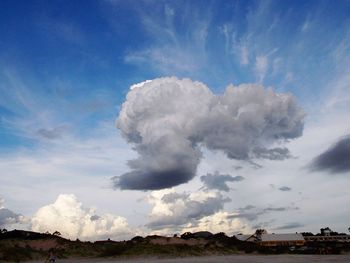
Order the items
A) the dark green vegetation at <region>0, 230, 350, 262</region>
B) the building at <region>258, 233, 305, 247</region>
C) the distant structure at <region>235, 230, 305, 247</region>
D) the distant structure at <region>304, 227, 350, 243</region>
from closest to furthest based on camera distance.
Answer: the dark green vegetation at <region>0, 230, 350, 262</region> < the building at <region>258, 233, 305, 247</region> < the distant structure at <region>235, 230, 305, 247</region> < the distant structure at <region>304, 227, 350, 243</region>

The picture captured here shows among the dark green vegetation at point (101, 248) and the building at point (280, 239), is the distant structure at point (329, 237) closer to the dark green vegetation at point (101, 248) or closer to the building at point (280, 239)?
the building at point (280, 239)

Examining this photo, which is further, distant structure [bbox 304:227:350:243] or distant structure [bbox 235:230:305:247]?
distant structure [bbox 304:227:350:243]

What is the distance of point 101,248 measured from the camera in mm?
81750

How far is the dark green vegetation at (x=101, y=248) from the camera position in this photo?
219ft

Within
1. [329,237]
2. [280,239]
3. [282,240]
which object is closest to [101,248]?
[280,239]

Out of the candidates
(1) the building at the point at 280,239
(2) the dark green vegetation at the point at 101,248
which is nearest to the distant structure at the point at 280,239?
(1) the building at the point at 280,239

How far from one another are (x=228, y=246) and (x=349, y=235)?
108 m

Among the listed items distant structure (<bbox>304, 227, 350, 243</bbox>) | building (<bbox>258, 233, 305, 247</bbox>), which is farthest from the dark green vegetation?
distant structure (<bbox>304, 227, 350, 243</bbox>)

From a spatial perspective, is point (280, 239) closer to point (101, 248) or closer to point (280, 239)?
point (280, 239)

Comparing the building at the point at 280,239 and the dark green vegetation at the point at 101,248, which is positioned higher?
the building at the point at 280,239

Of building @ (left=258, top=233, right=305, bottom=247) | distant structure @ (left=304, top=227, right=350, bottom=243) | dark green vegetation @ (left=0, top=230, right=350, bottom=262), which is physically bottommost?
dark green vegetation @ (left=0, top=230, right=350, bottom=262)

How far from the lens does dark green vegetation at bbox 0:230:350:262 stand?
66719 mm

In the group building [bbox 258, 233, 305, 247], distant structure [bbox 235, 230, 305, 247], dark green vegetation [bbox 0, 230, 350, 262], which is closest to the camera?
dark green vegetation [bbox 0, 230, 350, 262]

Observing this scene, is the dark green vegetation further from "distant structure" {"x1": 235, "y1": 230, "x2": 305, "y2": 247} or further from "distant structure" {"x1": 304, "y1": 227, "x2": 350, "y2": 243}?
"distant structure" {"x1": 304, "y1": 227, "x2": 350, "y2": 243}
